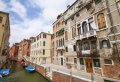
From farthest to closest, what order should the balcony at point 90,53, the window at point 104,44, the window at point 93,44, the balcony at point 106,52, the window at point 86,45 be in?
1. the window at point 86,45
2. the window at point 93,44
3. the balcony at point 90,53
4. the window at point 104,44
5. the balcony at point 106,52

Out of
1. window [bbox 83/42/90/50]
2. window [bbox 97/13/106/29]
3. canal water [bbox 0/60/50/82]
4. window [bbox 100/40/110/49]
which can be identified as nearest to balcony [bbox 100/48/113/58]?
window [bbox 100/40/110/49]

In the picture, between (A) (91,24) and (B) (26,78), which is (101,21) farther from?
(B) (26,78)

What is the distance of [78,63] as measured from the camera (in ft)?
57.5

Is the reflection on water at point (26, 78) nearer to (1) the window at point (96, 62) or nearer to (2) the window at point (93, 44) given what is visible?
(1) the window at point (96, 62)

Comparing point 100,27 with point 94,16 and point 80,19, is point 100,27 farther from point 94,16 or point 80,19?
point 80,19

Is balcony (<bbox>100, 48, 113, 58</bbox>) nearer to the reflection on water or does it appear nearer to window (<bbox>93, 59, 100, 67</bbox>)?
window (<bbox>93, 59, 100, 67</bbox>)

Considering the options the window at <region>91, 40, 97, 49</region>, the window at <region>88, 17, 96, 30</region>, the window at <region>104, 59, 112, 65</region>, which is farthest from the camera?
the window at <region>88, 17, 96, 30</region>

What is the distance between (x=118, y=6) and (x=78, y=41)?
26.8 ft

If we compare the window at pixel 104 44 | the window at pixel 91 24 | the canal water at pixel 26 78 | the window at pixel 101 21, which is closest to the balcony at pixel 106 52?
the window at pixel 104 44

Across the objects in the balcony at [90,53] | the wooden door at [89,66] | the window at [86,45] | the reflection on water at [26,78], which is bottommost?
the reflection on water at [26,78]

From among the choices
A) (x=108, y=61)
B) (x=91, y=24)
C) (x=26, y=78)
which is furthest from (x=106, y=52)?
(x=26, y=78)

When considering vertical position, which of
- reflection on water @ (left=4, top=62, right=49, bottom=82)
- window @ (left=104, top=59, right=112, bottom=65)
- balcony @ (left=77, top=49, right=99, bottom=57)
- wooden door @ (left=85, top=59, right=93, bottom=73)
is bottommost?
reflection on water @ (left=4, top=62, right=49, bottom=82)

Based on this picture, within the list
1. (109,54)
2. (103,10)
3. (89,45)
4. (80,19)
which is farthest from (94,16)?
(109,54)

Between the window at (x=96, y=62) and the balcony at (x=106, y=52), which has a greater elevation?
the balcony at (x=106, y=52)
